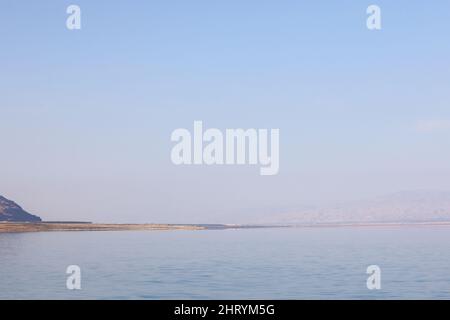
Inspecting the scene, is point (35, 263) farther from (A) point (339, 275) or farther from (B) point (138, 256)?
(A) point (339, 275)

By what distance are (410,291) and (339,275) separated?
1358 cm

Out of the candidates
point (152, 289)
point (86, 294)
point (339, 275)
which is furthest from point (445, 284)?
point (86, 294)

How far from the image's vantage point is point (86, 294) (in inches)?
2136
